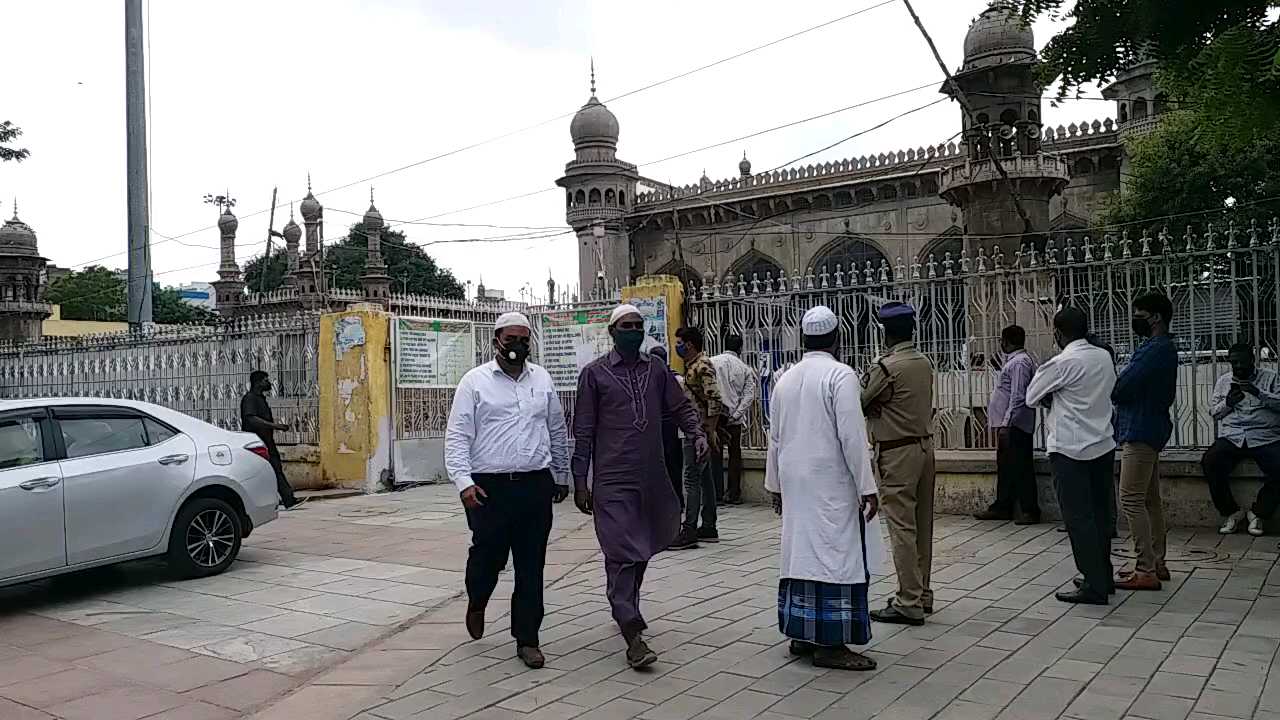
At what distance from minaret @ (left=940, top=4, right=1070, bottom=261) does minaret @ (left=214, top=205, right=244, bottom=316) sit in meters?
26.2

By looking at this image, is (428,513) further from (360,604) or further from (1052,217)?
(1052,217)

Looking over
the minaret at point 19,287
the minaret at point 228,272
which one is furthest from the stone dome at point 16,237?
the minaret at point 228,272

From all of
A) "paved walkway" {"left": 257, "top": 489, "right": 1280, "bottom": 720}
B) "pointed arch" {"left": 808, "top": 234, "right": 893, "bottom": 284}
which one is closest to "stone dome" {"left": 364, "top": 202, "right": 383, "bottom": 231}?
"pointed arch" {"left": 808, "top": 234, "right": 893, "bottom": 284}

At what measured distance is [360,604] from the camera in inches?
254

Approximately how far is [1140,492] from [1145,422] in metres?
0.41

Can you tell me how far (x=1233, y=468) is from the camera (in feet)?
24.8

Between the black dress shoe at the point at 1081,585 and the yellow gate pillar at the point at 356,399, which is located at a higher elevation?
the yellow gate pillar at the point at 356,399

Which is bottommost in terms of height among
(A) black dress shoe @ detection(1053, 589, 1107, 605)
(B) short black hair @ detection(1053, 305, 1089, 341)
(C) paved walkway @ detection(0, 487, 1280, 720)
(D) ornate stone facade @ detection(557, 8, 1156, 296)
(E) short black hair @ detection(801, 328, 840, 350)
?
(C) paved walkway @ detection(0, 487, 1280, 720)

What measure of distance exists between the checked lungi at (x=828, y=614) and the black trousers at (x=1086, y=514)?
1703 millimetres

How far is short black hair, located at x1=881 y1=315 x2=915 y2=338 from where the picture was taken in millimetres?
5324

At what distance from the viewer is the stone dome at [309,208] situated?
3391 centimetres

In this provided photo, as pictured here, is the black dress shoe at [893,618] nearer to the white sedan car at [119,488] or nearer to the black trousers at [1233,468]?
Answer: the black trousers at [1233,468]

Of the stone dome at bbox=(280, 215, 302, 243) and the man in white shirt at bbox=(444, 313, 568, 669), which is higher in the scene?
the stone dome at bbox=(280, 215, 302, 243)

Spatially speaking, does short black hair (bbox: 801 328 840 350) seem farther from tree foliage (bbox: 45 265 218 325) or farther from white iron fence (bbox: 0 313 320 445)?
tree foliage (bbox: 45 265 218 325)
